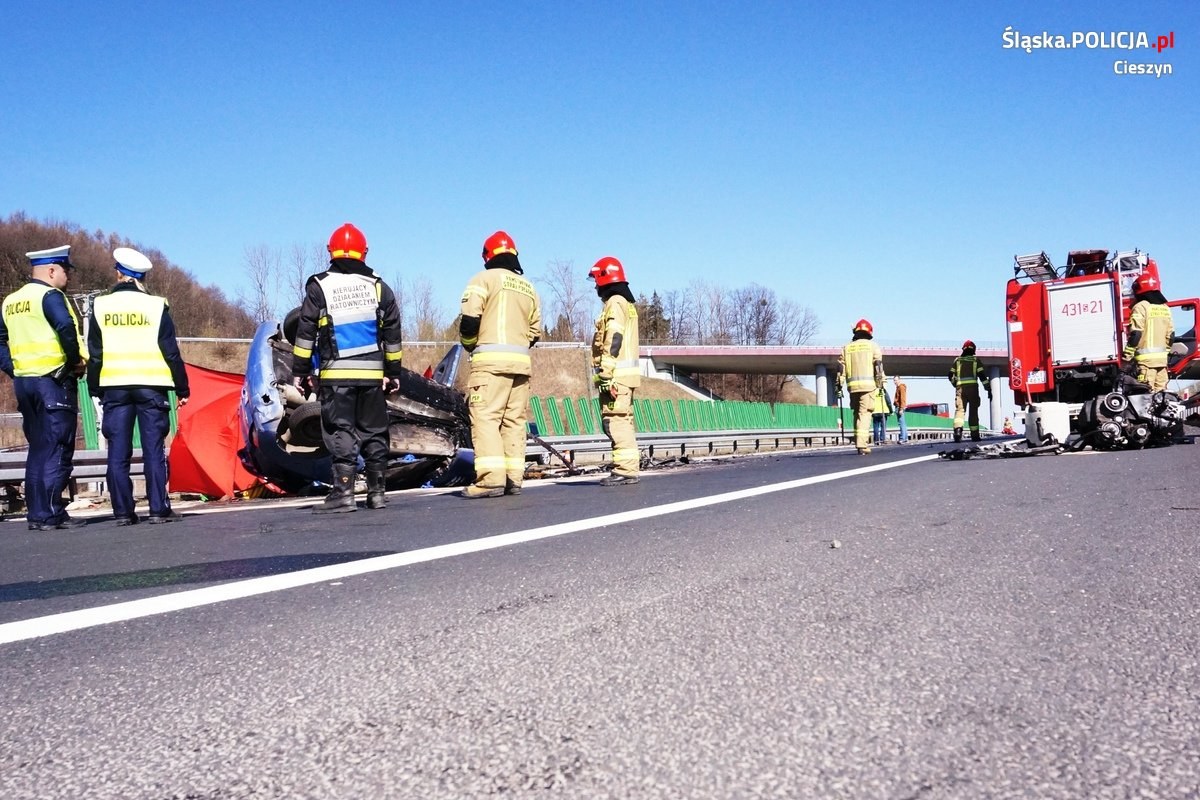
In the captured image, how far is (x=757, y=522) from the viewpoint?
4.38 meters

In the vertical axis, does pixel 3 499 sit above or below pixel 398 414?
below

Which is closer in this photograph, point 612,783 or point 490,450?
point 612,783

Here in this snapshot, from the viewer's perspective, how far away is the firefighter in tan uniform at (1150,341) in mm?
11641

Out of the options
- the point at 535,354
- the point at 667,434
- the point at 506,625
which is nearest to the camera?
the point at 506,625

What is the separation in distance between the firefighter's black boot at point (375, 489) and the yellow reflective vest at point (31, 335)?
225 cm

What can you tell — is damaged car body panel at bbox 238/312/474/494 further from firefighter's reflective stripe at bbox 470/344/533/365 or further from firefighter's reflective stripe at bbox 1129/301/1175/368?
firefighter's reflective stripe at bbox 1129/301/1175/368

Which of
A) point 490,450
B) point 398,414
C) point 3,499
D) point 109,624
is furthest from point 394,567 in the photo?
point 3,499

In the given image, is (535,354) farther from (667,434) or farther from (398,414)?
(398,414)

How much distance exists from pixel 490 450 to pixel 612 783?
19.7ft

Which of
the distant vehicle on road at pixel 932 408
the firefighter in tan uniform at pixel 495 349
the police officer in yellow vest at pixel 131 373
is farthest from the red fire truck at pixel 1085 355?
the distant vehicle on road at pixel 932 408

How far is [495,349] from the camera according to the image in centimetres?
735

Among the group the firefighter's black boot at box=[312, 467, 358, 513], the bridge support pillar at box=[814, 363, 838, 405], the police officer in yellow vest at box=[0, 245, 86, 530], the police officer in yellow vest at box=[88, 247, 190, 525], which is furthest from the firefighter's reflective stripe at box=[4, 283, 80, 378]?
the bridge support pillar at box=[814, 363, 838, 405]

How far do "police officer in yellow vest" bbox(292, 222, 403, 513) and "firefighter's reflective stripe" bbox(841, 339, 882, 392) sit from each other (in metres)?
9.60

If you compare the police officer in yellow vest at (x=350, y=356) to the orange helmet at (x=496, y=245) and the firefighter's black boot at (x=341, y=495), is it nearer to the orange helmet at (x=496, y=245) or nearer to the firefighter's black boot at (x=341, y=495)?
the firefighter's black boot at (x=341, y=495)
